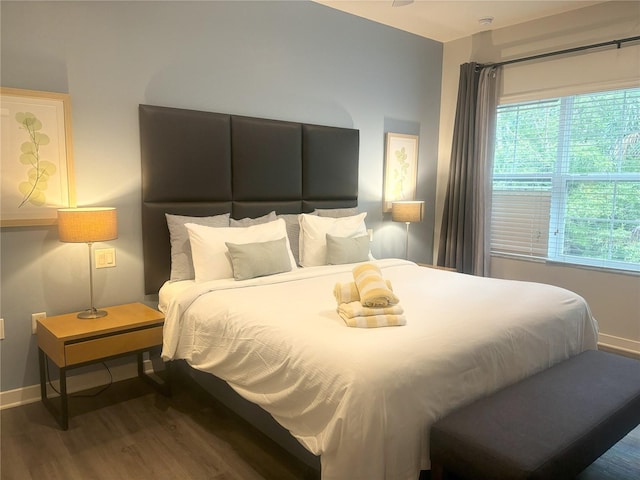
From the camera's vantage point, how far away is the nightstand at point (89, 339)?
240 cm

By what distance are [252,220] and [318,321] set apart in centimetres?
146

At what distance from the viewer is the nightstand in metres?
2.40

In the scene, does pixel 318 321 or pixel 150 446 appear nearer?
pixel 318 321

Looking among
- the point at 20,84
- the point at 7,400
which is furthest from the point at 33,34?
the point at 7,400

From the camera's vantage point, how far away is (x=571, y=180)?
4078 millimetres

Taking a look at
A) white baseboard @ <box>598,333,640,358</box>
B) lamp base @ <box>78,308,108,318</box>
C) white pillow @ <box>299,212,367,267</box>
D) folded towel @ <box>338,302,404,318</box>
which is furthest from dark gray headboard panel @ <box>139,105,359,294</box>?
white baseboard @ <box>598,333,640,358</box>

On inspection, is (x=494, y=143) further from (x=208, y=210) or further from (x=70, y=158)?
(x=70, y=158)

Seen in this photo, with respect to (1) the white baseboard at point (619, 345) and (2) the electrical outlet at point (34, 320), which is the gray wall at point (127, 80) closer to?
(2) the electrical outlet at point (34, 320)

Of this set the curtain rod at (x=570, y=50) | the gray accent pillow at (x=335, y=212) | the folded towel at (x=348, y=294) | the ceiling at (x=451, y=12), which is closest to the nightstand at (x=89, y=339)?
the folded towel at (x=348, y=294)

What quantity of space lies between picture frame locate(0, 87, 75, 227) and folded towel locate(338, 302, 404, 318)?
177 centimetres

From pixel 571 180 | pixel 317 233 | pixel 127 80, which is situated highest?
pixel 127 80

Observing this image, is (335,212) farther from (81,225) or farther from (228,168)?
(81,225)

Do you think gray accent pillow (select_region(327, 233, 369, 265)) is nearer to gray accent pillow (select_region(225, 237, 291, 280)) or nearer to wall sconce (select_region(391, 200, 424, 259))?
gray accent pillow (select_region(225, 237, 291, 280))

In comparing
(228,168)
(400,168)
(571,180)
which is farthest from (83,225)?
(571,180)
